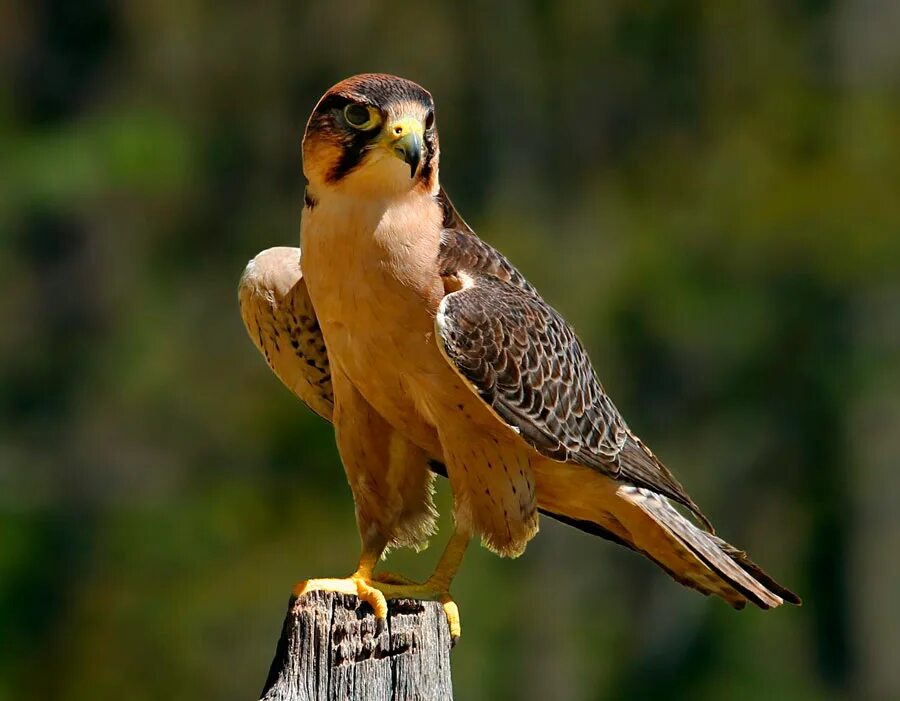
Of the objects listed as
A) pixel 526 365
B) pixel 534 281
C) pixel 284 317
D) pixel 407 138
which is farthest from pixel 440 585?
pixel 534 281

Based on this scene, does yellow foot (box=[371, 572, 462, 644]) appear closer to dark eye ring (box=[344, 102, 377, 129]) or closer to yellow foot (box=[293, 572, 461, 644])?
yellow foot (box=[293, 572, 461, 644])

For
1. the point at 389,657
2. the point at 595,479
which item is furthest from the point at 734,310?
the point at 389,657

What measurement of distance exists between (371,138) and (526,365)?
925mm

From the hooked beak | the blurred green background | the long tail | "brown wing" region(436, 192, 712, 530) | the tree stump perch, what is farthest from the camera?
the blurred green background

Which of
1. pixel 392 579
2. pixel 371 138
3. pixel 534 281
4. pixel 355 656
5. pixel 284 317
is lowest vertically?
pixel 534 281

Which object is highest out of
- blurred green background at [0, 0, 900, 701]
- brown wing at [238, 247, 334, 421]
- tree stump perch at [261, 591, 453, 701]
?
brown wing at [238, 247, 334, 421]

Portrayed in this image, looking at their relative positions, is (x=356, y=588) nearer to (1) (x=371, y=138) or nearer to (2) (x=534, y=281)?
(1) (x=371, y=138)

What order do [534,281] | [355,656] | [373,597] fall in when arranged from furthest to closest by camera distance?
[534,281] < [373,597] < [355,656]

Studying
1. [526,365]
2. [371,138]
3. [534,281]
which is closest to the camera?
[371,138]

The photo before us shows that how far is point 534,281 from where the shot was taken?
48.9 feet

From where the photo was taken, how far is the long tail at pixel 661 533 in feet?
16.8

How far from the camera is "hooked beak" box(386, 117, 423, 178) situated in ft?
14.9

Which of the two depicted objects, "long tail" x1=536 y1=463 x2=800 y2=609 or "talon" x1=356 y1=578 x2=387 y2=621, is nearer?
"talon" x1=356 y1=578 x2=387 y2=621

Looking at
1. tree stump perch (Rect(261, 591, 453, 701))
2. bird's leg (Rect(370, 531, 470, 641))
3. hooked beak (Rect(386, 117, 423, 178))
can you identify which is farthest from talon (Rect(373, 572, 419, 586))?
hooked beak (Rect(386, 117, 423, 178))
